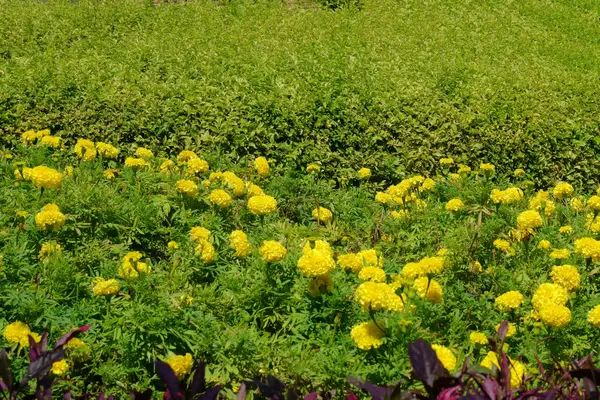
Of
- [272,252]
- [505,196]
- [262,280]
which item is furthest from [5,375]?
[505,196]

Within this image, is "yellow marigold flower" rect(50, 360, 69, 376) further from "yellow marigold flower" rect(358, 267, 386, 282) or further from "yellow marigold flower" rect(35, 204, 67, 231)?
"yellow marigold flower" rect(358, 267, 386, 282)

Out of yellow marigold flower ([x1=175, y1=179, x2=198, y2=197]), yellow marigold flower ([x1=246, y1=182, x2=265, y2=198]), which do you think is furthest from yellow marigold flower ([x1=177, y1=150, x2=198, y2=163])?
yellow marigold flower ([x1=175, y1=179, x2=198, y2=197])

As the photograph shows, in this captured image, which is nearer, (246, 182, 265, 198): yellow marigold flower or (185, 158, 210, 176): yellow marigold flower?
(246, 182, 265, 198): yellow marigold flower

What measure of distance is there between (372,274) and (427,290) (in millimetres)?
232

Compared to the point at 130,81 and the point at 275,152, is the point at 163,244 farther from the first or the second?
the point at 130,81

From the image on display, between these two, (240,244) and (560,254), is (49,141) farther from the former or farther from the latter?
(560,254)

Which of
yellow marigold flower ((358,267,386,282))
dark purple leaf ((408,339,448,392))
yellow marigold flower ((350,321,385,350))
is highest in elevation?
dark purple leaf ((408,339,448,392))

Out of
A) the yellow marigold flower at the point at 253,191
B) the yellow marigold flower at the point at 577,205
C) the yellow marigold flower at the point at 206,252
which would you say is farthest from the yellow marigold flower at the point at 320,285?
the yellow marigold flower at the point at 577,205

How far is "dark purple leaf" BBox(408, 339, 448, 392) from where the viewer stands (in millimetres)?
1460

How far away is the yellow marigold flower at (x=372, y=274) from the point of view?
266cm

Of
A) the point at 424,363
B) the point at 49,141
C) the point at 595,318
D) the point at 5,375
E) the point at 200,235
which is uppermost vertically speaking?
the point at 424,363

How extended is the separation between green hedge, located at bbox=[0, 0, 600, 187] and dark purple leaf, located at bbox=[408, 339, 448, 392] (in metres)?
3.74

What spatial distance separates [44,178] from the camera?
325 cm

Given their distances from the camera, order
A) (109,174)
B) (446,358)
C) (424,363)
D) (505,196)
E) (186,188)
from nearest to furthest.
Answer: (424,363) < (446,358) < (186,188) < (505,196) < (109,174)
